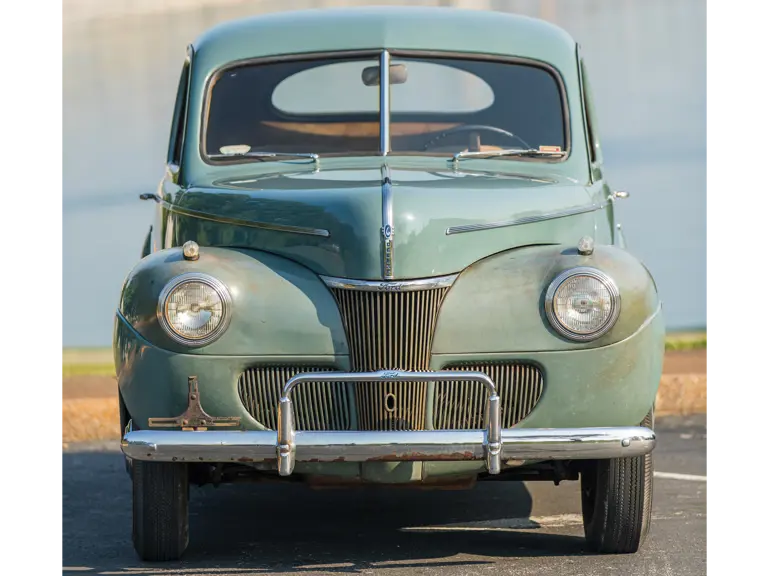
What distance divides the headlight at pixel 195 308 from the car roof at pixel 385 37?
1640 mm

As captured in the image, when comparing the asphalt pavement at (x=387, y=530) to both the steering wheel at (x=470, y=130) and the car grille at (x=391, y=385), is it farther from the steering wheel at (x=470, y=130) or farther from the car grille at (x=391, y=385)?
the steering wheel at (x=470, y=130)

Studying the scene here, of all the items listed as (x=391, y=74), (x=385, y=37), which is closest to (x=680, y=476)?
(x=391, y=74)

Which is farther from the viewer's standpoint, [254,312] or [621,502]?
[621,502]

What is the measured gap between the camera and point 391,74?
17.8 ft

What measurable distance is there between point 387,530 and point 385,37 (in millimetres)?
1984

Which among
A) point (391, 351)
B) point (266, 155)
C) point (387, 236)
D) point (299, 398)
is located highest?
point (266, 155)

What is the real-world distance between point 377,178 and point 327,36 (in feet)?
3.52

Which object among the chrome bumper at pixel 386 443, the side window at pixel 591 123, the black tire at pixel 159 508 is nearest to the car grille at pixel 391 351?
the chrome bumper at pixel 386 443

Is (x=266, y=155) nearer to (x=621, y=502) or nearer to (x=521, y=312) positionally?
(x=521, y=312)

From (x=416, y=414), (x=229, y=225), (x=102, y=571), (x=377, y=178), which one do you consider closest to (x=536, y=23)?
(x=377, y=178)

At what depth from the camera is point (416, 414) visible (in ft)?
13.8

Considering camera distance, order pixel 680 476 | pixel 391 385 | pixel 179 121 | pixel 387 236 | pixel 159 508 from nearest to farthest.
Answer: pixel 391 385
pixel 387 236
pixel 159 508
pixel 179 121
pixel 680 476
